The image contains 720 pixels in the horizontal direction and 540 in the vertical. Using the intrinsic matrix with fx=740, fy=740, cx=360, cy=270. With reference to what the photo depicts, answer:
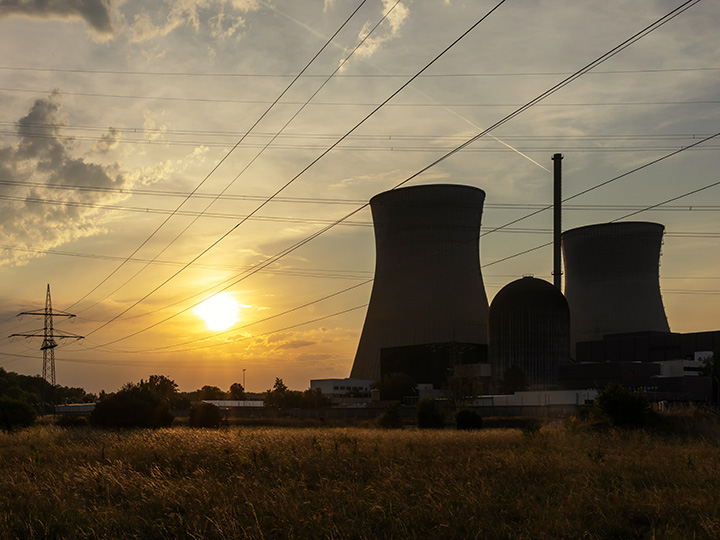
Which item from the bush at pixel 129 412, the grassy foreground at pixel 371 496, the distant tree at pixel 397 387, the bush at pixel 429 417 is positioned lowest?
the distant tree at pixel 397 387

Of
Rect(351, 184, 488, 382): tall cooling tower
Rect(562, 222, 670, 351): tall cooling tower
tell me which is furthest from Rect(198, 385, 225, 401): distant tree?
Rect(562, 222, 670, 351): tall cooling tower

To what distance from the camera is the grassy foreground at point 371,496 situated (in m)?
9.11

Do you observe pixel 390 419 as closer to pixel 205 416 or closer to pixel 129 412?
pixel 205 416

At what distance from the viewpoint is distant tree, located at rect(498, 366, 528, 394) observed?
79.4 metres

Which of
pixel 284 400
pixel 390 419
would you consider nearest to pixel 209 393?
pixel 284 400

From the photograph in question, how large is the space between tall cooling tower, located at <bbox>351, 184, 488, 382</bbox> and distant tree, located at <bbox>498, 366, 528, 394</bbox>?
6.42 metres

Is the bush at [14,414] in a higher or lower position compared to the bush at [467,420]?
higher

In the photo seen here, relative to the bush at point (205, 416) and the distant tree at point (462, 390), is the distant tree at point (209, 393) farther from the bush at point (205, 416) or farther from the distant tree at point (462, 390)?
the bush at point (205, 416)

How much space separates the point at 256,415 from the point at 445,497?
59.6m

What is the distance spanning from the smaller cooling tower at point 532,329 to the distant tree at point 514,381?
Result: 0.87 metres

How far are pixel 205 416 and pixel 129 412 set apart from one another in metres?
7.03

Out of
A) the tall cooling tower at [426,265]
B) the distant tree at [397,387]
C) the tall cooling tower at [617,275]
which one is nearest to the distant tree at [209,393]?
the distant tree at [397,387]

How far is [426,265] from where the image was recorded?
71.8 meters

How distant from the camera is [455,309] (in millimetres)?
77188
